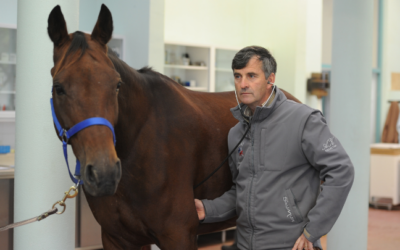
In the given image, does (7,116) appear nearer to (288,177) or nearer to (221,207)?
(221,207)

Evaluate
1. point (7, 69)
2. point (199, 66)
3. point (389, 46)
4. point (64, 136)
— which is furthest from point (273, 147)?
point (389, 46)

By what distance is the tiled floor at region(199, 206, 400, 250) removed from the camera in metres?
4.24

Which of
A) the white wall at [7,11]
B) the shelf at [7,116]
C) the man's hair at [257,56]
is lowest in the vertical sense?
the shelf at [7,116]

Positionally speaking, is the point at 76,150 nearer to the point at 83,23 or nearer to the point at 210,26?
the point at 83,23

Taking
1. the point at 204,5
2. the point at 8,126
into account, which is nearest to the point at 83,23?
the point at 8,126

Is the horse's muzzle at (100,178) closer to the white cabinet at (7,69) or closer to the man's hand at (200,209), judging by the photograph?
the man's hand at (200,209)

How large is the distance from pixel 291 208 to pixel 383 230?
4.04m

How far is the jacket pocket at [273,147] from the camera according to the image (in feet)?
5.26

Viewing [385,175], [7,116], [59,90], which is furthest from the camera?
[385,175]

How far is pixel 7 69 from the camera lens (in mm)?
4293

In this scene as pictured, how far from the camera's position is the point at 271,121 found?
5.40 ft

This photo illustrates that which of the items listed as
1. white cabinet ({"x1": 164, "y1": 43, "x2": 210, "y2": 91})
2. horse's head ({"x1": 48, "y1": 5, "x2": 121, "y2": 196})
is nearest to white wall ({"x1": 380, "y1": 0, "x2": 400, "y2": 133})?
white cabinet ({"x1": 164, "y1": 43, "x2": 210, "y2": 91})

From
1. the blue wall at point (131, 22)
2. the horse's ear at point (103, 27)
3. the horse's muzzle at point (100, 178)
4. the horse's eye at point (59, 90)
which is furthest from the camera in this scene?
the blue wall at point (131, 22)

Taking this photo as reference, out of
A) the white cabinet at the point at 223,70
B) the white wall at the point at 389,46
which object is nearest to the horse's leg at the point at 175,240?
the white cabinet at the point at 223,70
